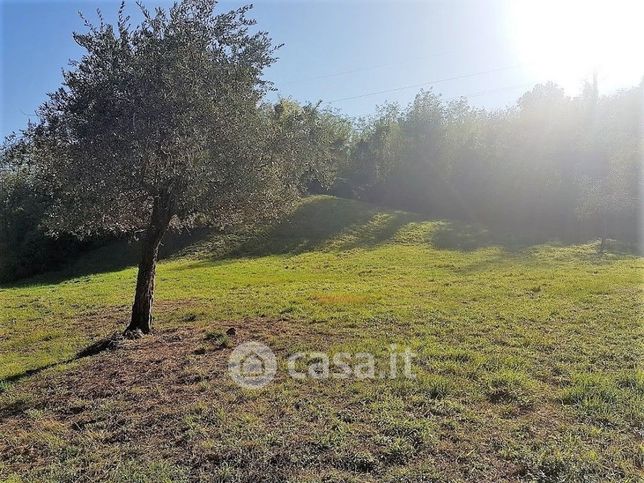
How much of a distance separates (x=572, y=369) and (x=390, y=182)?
4334 cm

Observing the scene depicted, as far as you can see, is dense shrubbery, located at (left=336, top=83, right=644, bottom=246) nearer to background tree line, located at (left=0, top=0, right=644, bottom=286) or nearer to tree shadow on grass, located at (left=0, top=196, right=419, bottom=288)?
tree shadow on grass, located at (left=0, top=196, right=419, bottom=288)

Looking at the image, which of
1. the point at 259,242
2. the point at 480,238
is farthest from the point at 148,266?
the point at 480,238

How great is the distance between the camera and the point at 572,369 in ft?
23.7

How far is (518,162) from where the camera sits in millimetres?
39406

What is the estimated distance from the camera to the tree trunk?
414 inches

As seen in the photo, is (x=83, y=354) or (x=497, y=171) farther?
(x=497, y=171)

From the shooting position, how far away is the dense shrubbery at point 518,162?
99.9 feet

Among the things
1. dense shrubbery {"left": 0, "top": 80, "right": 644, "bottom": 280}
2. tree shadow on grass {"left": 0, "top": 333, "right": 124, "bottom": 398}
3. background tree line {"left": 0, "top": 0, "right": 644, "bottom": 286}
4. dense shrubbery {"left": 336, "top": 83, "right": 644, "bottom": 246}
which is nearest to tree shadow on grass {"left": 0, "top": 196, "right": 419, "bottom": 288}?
dense shrubbery {"left": 0, "top": 80, "right": 644, "bottom": 280}

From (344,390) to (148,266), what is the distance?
6562 millimetres

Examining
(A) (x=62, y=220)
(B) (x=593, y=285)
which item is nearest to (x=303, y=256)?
(B) (x=593, y=285)

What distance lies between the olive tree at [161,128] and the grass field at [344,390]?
331cm

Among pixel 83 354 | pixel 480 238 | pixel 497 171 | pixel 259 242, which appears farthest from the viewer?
pixel 497 171

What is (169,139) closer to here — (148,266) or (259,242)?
(148,266)

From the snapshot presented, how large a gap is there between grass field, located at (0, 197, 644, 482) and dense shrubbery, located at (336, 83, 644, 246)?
16260 millimetres
